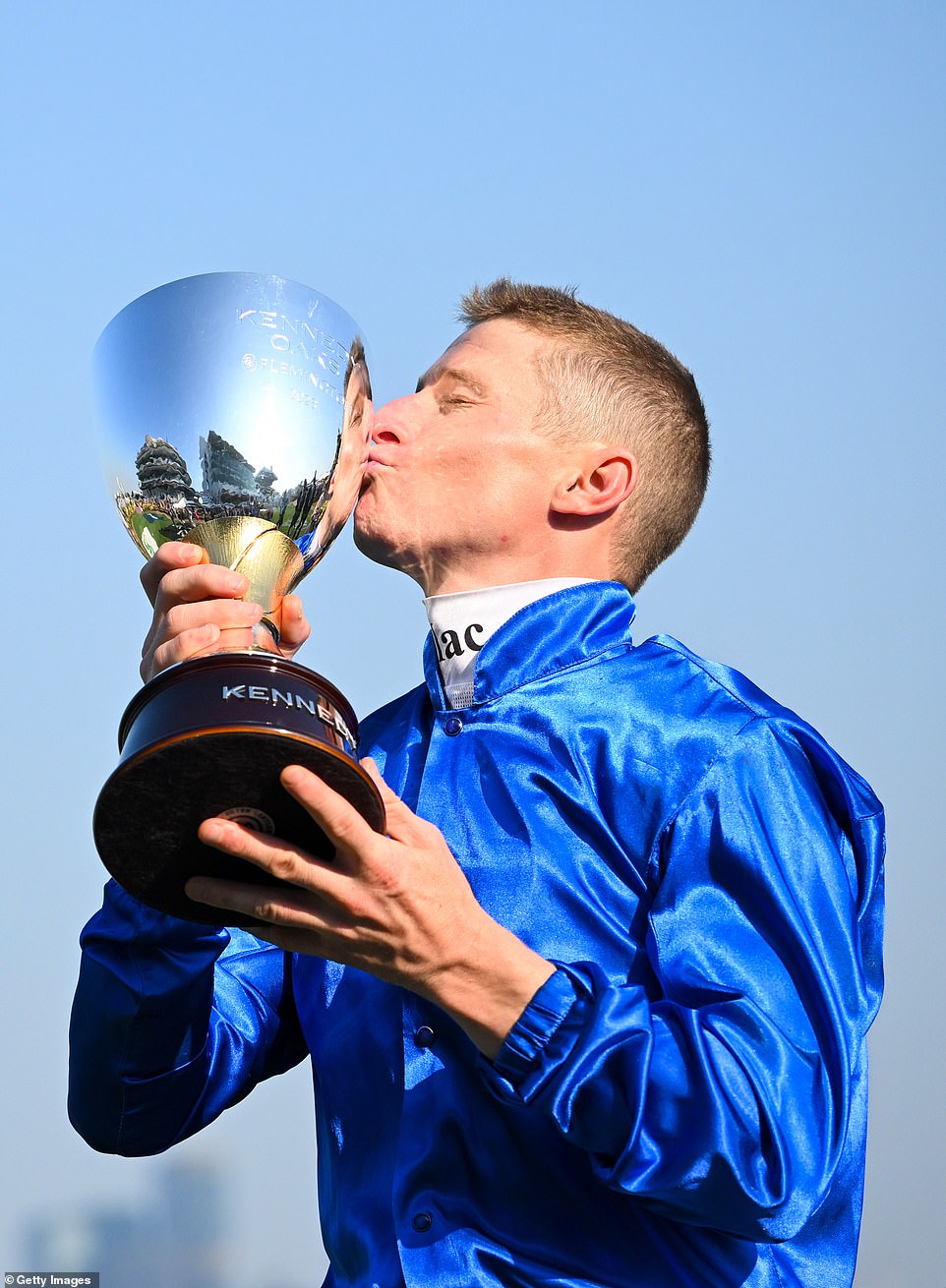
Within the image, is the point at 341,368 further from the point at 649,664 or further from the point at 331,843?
the point at 331,843

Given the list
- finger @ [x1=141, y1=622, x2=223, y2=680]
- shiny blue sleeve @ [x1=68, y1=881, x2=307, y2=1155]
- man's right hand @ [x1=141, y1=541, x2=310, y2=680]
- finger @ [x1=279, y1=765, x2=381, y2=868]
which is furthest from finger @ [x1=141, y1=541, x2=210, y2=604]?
finger @ [x1=279, y1=765, x2=381, y2=868]

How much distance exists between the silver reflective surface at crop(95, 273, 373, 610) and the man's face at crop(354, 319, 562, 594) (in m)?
0.24

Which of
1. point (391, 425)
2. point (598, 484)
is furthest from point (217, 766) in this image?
point (598, 484)

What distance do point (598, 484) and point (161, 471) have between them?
1.12m

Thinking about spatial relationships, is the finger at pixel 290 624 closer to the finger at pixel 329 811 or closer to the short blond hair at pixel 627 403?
the finger at pixel 329 811

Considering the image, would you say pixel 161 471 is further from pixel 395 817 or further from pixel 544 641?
pixel 395 817

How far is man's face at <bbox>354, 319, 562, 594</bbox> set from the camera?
3.65 meters

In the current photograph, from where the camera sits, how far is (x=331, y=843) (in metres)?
2.44

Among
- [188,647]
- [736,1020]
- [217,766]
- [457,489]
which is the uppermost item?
[457,489]

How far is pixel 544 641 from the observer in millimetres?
3504

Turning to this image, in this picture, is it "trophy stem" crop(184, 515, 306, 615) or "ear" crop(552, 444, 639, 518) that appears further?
"ear" crop(552, 444, 639, 518)

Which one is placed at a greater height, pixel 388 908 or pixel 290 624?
pixel 290 624

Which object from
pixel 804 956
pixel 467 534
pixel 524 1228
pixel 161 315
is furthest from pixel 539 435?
pixel 524 1228

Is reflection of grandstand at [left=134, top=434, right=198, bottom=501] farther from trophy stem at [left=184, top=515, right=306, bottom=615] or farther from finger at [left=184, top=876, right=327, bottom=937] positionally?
finger at [left=184, top=876, right=327, bottom=937]
